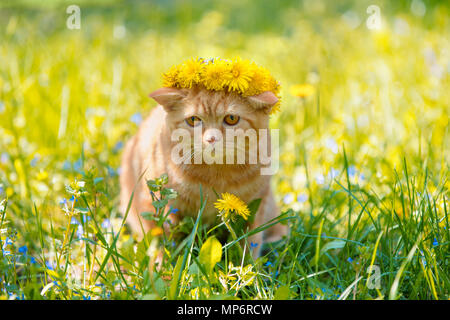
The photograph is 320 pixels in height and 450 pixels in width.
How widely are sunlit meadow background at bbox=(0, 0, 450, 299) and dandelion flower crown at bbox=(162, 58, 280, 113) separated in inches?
16.8

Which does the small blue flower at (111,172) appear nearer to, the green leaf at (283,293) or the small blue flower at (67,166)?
the small blue flower at (67,166)

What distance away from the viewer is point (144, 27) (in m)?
4.37

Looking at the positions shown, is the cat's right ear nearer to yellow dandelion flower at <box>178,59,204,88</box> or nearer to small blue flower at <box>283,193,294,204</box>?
yellow dandelion flower at <box>178,59,204,88</box>

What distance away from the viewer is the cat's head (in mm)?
1442

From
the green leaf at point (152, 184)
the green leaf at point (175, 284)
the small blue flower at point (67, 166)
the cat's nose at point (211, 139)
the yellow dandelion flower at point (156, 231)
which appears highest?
the cat's nose at point (211, 139)

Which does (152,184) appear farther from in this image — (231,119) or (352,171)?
(352,171)

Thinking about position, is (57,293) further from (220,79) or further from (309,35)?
(309,35)

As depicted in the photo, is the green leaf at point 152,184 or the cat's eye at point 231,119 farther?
the cat's eye at point 231,119

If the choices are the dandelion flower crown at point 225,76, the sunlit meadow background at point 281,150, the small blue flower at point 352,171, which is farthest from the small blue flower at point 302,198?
the dandelion flower crown at point 225,76

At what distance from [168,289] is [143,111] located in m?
1.57

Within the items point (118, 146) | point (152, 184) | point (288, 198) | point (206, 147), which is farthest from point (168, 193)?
point (118, 146)

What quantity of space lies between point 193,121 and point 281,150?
1.12 metres

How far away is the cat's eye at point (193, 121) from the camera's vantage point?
148cm

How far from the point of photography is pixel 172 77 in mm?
1483
